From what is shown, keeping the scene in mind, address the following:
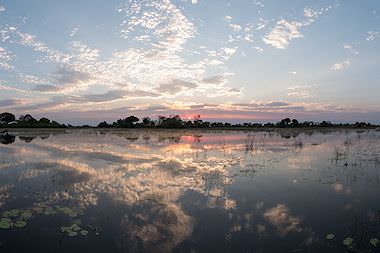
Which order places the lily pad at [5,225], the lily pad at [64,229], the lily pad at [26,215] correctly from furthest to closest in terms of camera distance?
1. the lily pad at [26,215]
2. the lily pad at [5,225]
3. the lily pad at [64,229]

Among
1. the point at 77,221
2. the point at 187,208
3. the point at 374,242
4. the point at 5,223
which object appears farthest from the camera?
the point at 187,208

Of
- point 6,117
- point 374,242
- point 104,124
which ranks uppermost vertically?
point 6,117

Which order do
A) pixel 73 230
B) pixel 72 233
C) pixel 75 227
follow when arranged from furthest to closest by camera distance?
1. pixel 75 227
2. pixel 73 230
3. pixel 72 233

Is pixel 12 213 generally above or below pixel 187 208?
above

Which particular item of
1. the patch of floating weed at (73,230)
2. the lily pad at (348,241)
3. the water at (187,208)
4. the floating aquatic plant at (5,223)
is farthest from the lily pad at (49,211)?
the lily pad at (348,241)

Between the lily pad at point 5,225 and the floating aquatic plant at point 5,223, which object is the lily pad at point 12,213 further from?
the lily pad at point 5,225

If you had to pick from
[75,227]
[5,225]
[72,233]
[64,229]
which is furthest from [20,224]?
[72,233]

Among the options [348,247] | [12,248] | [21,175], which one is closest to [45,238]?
[12,248]

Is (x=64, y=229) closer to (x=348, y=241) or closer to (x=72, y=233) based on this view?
(x=72, y=233)

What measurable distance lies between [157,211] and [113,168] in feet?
26.1

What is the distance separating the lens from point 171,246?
673 centimetres

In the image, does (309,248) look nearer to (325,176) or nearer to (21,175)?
(325,176)

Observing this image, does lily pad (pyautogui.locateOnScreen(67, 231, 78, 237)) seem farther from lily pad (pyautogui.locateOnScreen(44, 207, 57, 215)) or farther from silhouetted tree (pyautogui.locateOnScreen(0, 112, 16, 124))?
silhouetted tree (pyautogui.locateOnScreen(0, 112, 16, 124))

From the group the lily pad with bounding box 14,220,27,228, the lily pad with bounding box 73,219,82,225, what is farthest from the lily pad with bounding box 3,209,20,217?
the lily pad with bounding box 73,219,82,225
